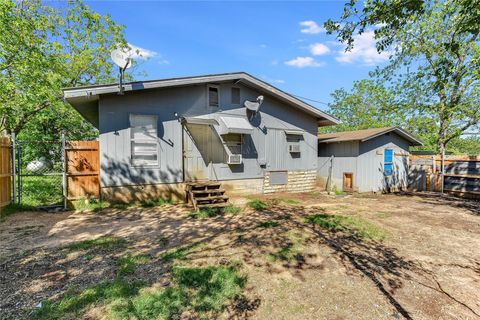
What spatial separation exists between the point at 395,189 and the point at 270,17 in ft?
31.5

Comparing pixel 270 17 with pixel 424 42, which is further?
pixel 424 42

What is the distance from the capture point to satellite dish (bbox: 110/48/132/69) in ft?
20.9

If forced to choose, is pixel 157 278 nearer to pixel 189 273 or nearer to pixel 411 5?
pixel 189 273

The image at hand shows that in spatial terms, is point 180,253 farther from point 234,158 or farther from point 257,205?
point 234,158

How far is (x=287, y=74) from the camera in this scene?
53.2ft

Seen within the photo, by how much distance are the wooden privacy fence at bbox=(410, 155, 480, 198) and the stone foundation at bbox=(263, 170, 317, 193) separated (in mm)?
5149

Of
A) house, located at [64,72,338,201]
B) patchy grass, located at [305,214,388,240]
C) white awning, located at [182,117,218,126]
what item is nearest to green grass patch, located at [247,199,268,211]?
house, located at [64,72,338,201]

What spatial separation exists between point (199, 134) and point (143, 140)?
1.86 m

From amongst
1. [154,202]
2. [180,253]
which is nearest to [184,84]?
[154,202]

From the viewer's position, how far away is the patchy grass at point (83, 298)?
7.81ft

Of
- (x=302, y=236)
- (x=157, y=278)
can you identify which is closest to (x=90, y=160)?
(x=157, y=278)

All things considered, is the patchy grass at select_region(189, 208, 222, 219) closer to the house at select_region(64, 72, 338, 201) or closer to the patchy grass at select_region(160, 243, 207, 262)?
the house at select_region(64, 72, 338, 201)

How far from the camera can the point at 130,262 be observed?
3564mm

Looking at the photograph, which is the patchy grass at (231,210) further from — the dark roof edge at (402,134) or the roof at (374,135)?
the dark roof edge at (402,134)
